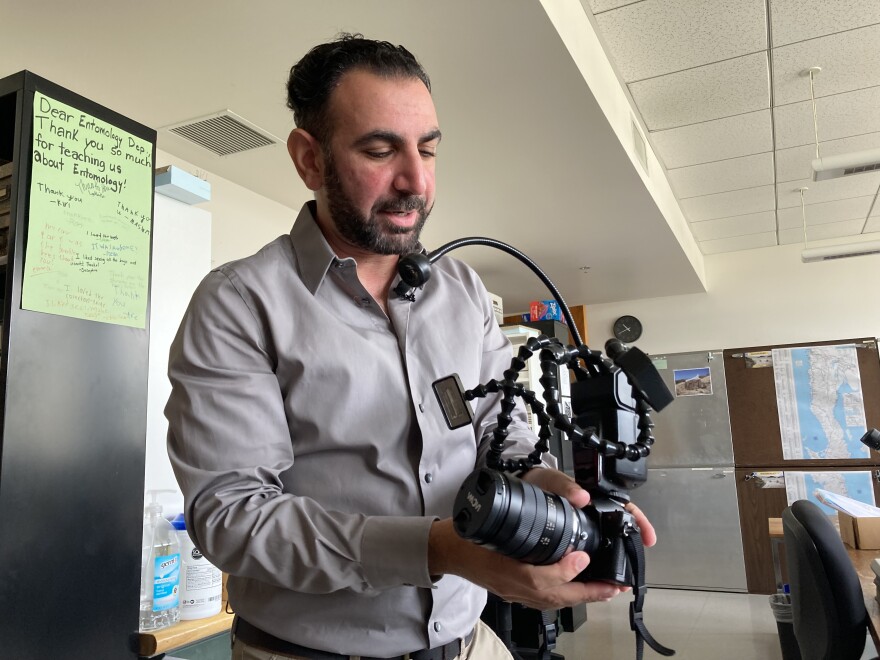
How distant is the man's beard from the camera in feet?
3.06

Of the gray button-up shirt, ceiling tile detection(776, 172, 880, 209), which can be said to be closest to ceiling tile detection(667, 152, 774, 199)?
ceiling tile detection(776, 172, 880, 209)

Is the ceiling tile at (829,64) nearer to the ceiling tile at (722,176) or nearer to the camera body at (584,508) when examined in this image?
the ceiling tile at (722,176)

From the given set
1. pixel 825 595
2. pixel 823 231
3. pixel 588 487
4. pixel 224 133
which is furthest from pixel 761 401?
pixel 588 487

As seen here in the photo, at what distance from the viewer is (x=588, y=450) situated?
2.49 feet

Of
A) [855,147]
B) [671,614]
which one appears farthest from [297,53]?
[671,614]

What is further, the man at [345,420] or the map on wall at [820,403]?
the map on wall at [820,403]

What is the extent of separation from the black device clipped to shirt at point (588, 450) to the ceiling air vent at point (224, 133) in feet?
6.72

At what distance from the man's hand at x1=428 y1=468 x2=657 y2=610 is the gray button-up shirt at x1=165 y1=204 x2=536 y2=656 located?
2cm

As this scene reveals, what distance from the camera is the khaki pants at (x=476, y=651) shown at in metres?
0.83

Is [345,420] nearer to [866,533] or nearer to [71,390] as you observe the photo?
[71,390]

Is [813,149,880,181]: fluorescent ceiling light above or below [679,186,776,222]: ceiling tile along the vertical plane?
below

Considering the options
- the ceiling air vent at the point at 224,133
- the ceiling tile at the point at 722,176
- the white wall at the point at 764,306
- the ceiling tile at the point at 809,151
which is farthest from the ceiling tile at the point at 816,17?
the white wall at the point at 764,306

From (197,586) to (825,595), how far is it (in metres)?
1.66

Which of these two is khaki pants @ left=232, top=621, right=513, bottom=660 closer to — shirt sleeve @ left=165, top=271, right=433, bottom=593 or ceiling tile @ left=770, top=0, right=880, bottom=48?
shirt sleeve @ left=165, top=271, right=433, bottom=593
